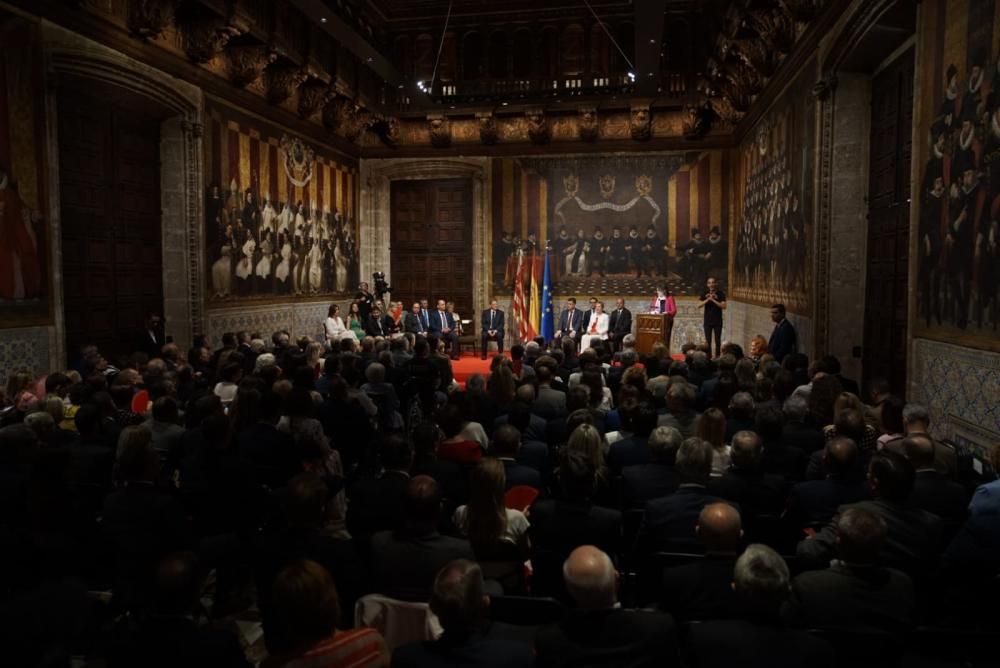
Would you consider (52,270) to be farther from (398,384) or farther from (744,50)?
(744,50)

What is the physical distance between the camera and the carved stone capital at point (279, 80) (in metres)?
15.4

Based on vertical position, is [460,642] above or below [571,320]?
below

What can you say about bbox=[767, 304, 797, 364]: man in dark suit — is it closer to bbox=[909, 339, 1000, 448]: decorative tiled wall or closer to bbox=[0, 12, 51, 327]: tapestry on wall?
bbox=[909, 339, 1000, 448]: decorative tiled wall

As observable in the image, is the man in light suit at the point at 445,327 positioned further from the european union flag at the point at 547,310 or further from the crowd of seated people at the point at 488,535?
the crowd of seated people at the point at 488,535

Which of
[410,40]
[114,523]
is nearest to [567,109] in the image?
[410,40]

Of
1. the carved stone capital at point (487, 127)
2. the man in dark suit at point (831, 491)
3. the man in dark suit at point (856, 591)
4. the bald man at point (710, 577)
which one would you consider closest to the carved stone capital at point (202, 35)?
the carved stone capital at point (487, 127)

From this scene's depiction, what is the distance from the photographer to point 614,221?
2020cm

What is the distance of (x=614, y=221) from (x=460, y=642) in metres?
18.5

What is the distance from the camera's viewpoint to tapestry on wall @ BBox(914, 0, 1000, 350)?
6.05 metres

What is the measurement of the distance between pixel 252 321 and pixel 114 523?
451 inches

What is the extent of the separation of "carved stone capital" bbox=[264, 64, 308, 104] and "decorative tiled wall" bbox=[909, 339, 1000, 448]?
1301cm

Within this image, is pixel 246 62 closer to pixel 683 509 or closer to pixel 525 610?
pixel 683 509

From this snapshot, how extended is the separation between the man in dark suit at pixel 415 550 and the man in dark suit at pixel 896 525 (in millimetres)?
A: 1732

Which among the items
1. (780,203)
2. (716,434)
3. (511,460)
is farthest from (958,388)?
(780,203)
